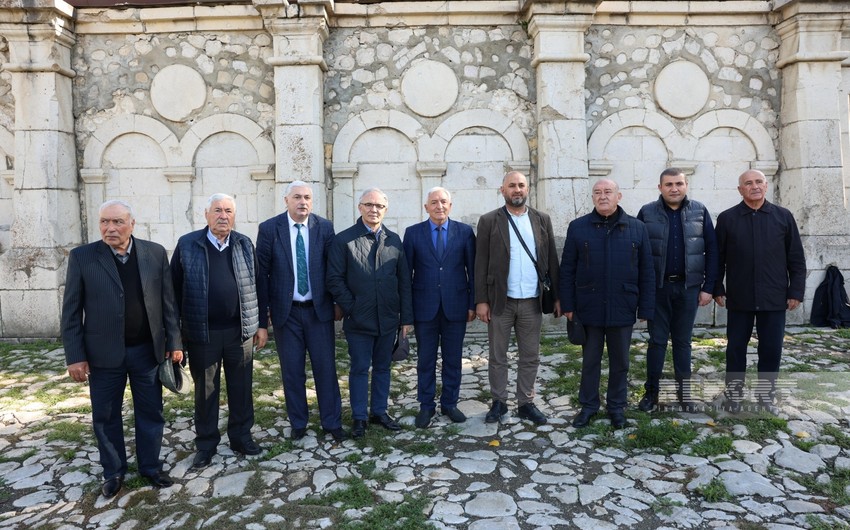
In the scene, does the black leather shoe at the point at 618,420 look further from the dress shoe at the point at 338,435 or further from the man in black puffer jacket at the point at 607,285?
the dress shoe at the point at 338,435

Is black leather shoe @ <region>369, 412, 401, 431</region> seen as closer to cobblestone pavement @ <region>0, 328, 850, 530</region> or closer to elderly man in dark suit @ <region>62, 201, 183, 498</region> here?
cobblestone pavement @ <region>0, 328, 850, 530</region>

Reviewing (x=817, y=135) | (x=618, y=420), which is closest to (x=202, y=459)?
(x=618, y=420)

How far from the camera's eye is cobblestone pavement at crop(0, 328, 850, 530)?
3037 millimetres

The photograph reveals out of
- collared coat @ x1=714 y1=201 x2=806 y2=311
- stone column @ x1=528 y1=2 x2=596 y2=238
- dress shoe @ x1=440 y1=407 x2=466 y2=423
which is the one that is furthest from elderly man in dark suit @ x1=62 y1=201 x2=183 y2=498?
stone column @ x1=528 y1=2 x2=596 y2=238

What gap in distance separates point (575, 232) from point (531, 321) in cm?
74

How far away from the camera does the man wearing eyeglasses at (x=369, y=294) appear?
407cm

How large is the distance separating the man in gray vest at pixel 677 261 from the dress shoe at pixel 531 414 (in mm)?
830

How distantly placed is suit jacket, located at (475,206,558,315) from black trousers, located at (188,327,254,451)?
1733 millimetres

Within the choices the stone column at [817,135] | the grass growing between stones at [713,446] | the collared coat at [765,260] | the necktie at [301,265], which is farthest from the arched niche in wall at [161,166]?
the stone column at [817,135]

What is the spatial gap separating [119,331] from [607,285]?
321 centimetres

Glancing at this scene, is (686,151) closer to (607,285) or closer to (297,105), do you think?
(607,285)

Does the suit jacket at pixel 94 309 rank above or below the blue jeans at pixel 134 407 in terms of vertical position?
above

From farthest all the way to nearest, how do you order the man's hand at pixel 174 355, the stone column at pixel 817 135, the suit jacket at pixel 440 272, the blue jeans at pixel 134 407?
the stone column at pixel 817 135 → the suit jacket at pixel 440 272 → the man's hand at pixel 174 355 → the blue jeans at pixel 134 407

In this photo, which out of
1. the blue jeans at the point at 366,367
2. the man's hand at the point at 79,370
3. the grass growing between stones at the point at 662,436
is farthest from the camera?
the blue jeans at the point at 366,367
